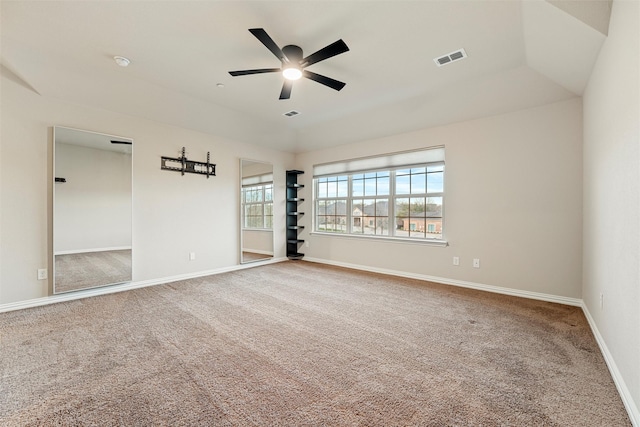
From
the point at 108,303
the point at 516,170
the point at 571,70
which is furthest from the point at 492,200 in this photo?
the point at 108,303

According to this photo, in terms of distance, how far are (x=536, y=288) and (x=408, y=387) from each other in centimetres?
288

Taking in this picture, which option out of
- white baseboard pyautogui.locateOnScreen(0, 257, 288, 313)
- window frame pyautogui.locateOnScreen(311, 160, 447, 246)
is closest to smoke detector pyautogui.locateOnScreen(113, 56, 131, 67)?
white baseboard pyautogui.locateOnScreen(0, 257, 288, 313)

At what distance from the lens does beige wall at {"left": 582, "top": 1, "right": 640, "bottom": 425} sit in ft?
5.19

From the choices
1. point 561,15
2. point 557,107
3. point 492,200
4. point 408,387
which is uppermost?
point 561,15

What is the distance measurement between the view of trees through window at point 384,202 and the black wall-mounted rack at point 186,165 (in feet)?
7.72

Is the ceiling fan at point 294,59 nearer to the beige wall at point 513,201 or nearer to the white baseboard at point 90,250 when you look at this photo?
the beige wall at point 513,201

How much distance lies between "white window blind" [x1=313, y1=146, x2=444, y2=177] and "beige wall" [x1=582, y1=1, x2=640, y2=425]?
1.96 m

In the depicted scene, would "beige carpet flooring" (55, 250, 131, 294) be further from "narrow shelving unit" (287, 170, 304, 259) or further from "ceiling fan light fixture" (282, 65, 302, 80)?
"ceiling fan light fixture" (282, 65, 302, 80)

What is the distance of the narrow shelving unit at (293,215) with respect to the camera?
247 inches

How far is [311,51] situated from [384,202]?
3080mm

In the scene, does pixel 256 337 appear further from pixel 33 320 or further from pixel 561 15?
pixel 561 15

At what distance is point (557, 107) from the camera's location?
132 inches

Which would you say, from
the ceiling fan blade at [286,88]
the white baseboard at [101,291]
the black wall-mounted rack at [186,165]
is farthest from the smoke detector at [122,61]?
the white baseboard at [101,291]

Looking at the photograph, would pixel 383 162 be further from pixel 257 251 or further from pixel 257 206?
pixel 257 251
